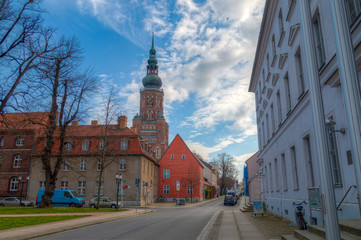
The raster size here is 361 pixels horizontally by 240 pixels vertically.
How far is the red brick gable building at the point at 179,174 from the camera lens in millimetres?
53906

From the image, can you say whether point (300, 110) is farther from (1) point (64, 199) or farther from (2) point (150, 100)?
(2) point (150, 100)

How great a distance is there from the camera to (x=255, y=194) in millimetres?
33281

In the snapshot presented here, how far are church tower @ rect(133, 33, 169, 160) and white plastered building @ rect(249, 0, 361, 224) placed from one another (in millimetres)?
81505

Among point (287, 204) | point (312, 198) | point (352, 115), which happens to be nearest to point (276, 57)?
point (287, 204)

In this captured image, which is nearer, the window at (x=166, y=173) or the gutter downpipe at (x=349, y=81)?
the gutter downpipe at (x=349, y=81)

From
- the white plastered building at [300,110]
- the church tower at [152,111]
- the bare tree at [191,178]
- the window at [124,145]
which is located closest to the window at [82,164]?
the window at [124,145]

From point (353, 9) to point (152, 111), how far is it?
339 feet

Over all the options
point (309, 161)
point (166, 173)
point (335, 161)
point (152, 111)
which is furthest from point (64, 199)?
point (152, 111)

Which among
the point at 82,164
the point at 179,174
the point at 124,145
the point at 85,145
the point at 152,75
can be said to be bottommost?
the point at 179,174

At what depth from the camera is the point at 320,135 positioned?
417 cm

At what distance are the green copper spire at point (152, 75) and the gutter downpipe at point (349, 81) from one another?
108 m

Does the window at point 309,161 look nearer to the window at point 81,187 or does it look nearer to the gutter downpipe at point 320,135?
the gutter downpipe at point 320,135

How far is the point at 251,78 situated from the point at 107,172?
26221 mm

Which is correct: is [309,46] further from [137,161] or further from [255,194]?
[137,161]
